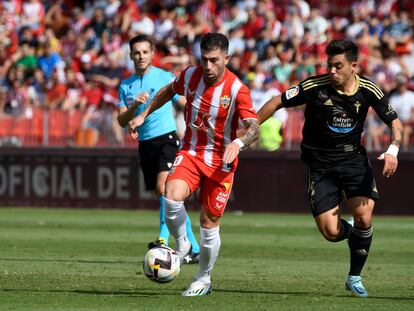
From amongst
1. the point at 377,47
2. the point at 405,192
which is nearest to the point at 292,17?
the point at 377,47

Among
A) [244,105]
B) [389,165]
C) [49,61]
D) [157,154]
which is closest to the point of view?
[389,165]

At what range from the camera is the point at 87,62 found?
26594 mm

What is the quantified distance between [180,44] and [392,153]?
56.1ft

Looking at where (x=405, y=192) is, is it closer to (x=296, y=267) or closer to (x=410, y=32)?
(x=410, y=32)

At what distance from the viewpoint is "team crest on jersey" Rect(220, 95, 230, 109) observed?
962 centimetres

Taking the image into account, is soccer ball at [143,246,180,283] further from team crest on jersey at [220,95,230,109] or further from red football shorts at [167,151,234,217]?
team crest on jersey at [220,95,230,109]

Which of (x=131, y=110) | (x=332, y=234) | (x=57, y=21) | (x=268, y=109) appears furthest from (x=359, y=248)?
(x=57, y=21)

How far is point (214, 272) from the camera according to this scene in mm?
11578

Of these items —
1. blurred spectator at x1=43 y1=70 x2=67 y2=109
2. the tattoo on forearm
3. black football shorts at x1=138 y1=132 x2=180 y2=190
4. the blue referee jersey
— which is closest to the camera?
the tattoo on forearm

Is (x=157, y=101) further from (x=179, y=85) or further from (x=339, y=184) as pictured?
(x=339, y=184)

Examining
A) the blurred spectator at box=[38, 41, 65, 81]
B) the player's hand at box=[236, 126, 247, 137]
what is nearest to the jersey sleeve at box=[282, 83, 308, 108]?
the player's hand at box=[236, 126, 247, 137]

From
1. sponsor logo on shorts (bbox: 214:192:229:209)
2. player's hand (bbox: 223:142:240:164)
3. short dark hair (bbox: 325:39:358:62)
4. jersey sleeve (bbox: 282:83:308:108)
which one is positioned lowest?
sponsor logo on shorts (bbox: 214:192:229:209)

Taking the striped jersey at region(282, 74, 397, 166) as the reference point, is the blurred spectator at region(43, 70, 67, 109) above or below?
below

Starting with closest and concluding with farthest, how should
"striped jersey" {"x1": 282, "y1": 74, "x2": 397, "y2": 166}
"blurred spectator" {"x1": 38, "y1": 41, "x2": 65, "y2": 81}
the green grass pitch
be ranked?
1. the green grass pitch
2. "striped jersey" {"x1": 282, "y1": 74, "x2": 397, "y2": 166}
3. "blurred spectator" {"x1": 38, "y1": 41, "x2": 65, "y2": 81}
